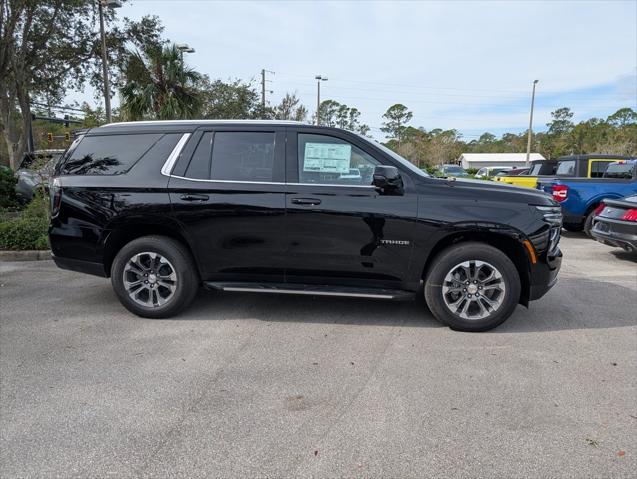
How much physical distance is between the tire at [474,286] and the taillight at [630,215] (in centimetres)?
435

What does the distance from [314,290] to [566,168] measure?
9605 millimetres

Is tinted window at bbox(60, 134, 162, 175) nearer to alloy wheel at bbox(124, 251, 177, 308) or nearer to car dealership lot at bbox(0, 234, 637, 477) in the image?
alloy wheel at bbox(124, 251, 177, 308)

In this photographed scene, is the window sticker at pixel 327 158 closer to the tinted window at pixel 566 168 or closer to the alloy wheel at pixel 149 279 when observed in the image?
the alloy wheel at pixel 149 279

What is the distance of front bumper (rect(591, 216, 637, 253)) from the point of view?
7.28m

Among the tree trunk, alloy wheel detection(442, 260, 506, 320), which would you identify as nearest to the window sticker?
alloy wheel detection(442, 260, 506, 320)

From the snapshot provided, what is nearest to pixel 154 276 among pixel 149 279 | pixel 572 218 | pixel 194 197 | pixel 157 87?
pixel 149 279

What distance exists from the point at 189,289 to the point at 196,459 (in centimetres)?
236

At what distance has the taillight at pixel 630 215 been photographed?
7.30 metres

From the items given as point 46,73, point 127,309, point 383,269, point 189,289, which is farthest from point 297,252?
point 46,73

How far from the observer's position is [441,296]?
4414 mm

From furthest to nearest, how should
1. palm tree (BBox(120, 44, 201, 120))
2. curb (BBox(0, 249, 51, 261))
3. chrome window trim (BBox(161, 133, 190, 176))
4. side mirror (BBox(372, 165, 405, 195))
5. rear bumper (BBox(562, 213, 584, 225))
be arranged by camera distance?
palm tree (BBox(120, 44, 201, 120)), rear bumper (BBox(562, 213, 584, 225)), curb (BBox(0, 249, 51, 261)), chrome window trim (BBox(161, 133, 190, 176)), side mirror (BBox(372, 165, 405, 195))

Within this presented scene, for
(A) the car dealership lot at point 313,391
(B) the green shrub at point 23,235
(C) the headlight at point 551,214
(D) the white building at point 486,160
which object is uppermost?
(D) the white building at point 486,160

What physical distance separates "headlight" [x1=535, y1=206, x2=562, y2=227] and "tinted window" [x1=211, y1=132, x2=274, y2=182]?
2594 mm

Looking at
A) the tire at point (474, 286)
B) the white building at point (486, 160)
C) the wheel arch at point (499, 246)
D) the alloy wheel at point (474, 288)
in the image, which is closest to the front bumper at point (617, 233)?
the wheel arch at point (499, 246)
